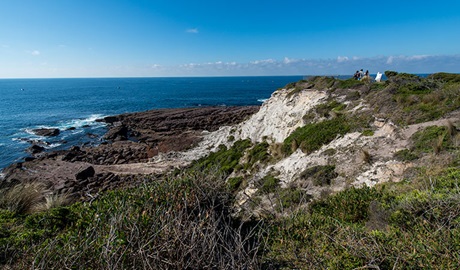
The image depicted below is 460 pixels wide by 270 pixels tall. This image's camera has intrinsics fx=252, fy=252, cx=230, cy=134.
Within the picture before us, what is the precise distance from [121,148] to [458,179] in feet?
125

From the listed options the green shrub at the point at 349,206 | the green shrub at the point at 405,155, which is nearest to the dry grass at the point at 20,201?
the green shrub at the point at 349,206

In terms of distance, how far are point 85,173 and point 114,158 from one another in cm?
604

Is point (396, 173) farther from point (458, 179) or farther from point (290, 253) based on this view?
point (290, 253)

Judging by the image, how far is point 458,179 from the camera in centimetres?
708

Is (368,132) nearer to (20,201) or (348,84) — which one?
(348,84)

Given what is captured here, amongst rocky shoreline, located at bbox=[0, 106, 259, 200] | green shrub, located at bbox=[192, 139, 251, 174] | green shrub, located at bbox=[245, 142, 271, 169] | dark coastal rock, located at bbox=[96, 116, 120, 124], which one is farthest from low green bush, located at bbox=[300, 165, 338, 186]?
dark coastal rock, located at bbox=[96, 116, 120, 124]

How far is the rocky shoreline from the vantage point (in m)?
25.8

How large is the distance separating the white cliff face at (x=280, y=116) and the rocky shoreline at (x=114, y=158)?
9.50 meters

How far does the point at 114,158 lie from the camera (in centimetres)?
3356

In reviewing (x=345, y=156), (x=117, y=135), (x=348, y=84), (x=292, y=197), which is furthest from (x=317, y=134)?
(x=117, y=135)

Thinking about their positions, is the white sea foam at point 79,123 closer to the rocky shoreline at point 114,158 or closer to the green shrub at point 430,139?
the rocky shoreline at point 114,158

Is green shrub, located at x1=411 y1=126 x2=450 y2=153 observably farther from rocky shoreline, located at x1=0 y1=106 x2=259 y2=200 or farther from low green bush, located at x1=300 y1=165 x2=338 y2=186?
rocky shoreline, located at x1=0 y1=106 x2=259 y2=200

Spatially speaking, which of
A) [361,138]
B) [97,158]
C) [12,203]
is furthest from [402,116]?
[97,158]

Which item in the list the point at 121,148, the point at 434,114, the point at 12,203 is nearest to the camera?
the point at 12,203
